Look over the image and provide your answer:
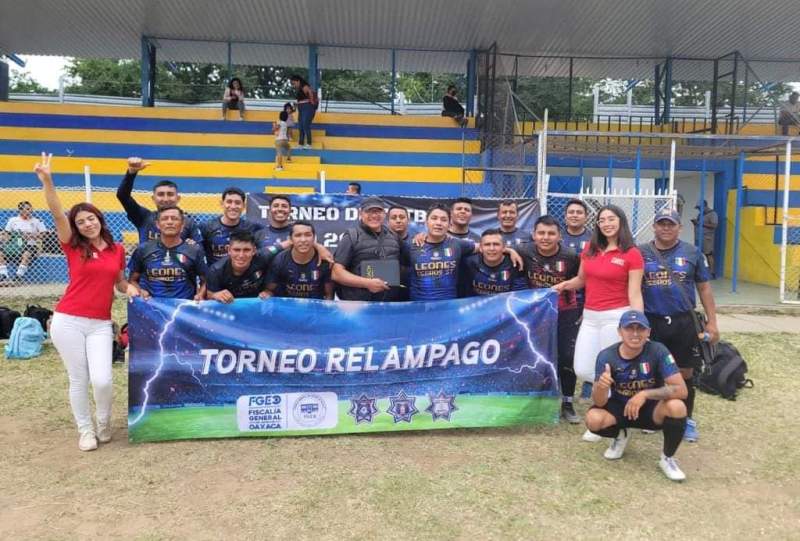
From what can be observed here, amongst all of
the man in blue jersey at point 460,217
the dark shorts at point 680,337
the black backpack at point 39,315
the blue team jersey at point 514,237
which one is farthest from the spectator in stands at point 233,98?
the dark shorts at point 680,337

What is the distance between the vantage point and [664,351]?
3916 millimetres

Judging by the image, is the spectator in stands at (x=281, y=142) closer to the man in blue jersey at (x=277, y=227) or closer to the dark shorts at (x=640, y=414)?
the man in blue jersey at (x=277, y=227)

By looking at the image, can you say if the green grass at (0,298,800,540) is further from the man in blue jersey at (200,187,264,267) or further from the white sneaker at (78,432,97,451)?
the man in blue jersey at (200,187,264,267)

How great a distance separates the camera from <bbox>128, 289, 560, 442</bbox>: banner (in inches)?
172

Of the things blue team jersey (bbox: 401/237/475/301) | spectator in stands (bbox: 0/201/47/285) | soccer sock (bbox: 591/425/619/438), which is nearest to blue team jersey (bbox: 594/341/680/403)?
soccer sock (bbox: 591/425/619/438)

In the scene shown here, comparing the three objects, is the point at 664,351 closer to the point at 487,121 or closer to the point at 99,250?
the point at 99,250

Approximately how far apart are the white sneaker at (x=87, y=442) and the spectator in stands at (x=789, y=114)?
49.2ft

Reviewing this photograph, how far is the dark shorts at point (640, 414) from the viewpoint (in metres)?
3.95

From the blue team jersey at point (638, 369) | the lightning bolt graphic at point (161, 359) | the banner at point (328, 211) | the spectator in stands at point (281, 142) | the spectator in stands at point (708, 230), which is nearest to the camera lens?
the blue team jersey at point (638, 369)

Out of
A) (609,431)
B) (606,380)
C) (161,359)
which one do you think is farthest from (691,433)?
(161,359)

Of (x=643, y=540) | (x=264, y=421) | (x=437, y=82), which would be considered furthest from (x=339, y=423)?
(x=437, y=82)

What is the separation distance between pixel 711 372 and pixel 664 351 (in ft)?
7.56

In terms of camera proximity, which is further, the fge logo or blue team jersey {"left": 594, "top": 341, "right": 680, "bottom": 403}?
the fge logo

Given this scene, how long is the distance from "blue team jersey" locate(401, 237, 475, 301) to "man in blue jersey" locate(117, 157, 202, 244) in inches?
71.1
